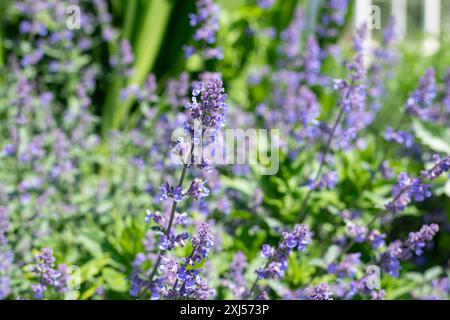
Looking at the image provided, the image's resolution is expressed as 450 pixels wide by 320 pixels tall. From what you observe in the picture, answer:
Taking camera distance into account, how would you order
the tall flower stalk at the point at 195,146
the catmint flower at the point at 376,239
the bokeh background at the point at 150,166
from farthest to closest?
the bokeh background at the point at 150,166, the catmint flower at the point at 376,239, the tall flower stalk at the point at 195,146

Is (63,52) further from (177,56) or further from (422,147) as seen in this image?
(422,147)

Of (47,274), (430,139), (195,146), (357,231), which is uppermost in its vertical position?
(430,139)

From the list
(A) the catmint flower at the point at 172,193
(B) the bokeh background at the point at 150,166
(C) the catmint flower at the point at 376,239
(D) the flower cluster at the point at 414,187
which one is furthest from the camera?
(B) the bokeh background at the point at 150,166

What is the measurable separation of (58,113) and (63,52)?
575 mm

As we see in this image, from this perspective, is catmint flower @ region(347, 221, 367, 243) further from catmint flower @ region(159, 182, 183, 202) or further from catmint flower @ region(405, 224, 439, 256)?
catmint flower @ region(159, 182, 183, 202)

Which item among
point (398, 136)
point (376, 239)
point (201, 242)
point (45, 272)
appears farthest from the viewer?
point (398, 136)

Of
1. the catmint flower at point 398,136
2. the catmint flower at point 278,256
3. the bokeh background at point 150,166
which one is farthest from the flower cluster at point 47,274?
the catmint flower at point 398,136

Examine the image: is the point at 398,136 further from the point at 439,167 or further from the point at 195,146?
the point at 195,146

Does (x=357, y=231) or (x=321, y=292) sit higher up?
(x=357, y=231)

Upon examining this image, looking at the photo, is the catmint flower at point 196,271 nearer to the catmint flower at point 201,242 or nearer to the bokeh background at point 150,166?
the catmint flower at point 201,242

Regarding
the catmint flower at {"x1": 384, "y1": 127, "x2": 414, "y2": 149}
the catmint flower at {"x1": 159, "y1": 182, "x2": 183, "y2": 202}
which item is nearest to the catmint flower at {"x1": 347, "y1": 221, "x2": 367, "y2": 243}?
the catmint flower at {"x1": 384, "y1": 127, "x2": 414, "y2": 149}

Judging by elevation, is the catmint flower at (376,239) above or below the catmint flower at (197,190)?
below

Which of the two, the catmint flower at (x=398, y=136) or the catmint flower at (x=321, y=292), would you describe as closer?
the catmint flower at (x=321, y=292)

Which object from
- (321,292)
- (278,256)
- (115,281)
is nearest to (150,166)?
(115,281)
